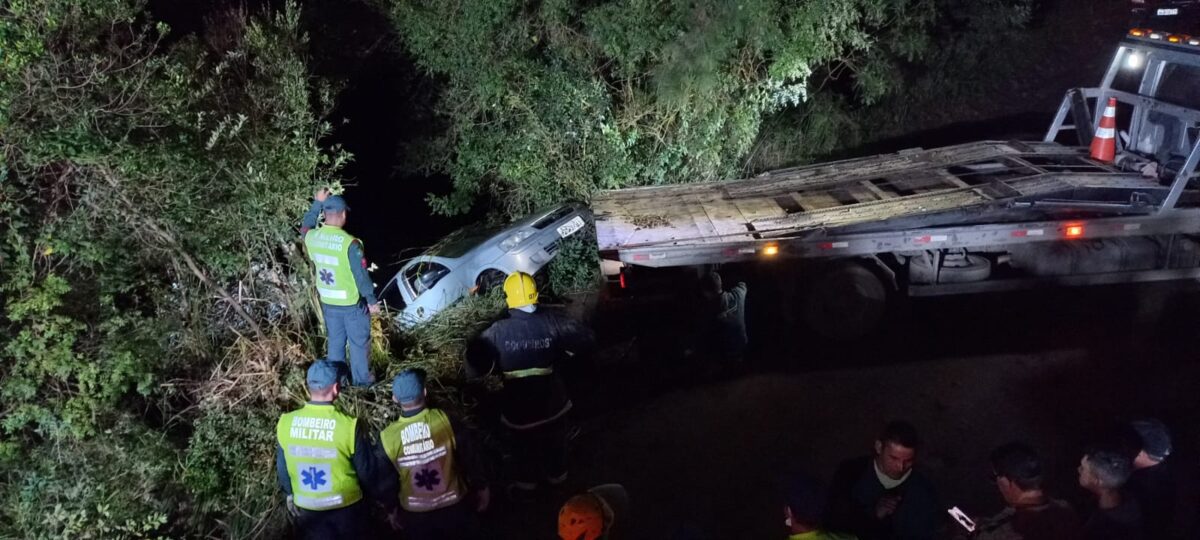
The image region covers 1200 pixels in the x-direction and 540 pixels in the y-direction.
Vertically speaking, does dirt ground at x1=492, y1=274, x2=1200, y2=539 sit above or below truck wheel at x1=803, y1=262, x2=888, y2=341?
below

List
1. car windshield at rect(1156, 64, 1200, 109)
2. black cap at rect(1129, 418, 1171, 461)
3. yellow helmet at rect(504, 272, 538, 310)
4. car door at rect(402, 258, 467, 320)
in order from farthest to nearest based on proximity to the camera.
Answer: car door at rect(402, 258, 467, 320) < car windshield at rect(1156, 64, 1200, 109) < yellow helmet at rect(504, 272, 538, 310) < black cap at rect(1129, 418, 1171, 461)

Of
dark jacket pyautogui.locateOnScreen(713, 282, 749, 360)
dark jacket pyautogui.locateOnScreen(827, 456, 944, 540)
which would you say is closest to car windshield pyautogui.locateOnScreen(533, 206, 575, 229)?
dark jacket pyautogui.locateOnScreen(713, 282, 749, 360)

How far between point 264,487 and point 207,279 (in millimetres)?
1939

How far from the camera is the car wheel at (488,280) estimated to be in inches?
346

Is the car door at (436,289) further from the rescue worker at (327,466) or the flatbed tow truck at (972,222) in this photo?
the rescue worker at (327,466)

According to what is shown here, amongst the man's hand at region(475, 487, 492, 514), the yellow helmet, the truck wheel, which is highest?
the yellow helmet

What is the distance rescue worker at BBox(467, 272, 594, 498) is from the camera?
5391mm

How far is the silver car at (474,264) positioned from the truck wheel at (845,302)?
2818 mm

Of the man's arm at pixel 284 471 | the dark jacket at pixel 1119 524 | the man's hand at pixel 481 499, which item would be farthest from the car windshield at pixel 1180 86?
the man's arm at pixel 284 471

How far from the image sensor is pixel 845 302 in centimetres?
780

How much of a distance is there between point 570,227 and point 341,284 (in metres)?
3.33

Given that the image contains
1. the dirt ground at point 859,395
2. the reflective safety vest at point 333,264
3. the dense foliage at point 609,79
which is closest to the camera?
the dirt ground at point 859,395

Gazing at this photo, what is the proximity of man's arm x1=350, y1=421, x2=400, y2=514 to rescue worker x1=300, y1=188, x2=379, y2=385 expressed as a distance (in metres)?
1.89

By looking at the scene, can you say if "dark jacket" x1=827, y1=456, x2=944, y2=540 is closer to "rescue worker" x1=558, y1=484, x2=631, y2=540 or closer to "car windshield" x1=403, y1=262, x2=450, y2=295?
"rescue worker" x1=558, y1=484, x2=631, y2=540
